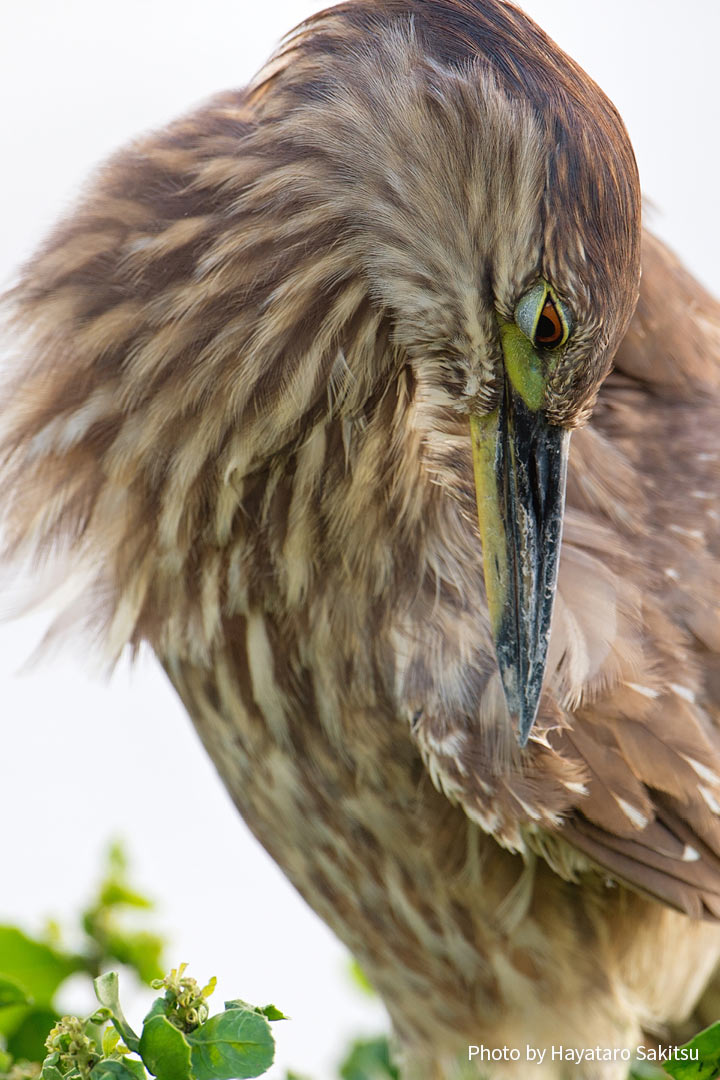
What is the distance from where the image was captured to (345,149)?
1361 mm

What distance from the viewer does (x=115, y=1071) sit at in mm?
832

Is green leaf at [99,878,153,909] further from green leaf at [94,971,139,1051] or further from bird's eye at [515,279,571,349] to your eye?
bird's eye at [515,279,571,349]

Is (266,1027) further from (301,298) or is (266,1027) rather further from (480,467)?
(301,298)

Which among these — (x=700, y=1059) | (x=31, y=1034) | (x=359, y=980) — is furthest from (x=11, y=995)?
(x=359, y=980)

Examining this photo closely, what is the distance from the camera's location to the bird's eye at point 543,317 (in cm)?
124

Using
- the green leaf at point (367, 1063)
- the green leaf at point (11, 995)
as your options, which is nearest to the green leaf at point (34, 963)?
the green leaf at point (11, 995)

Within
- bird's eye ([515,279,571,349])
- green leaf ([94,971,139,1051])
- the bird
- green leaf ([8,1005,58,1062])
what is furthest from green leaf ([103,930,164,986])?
bird's eye ([515,279,571,349])

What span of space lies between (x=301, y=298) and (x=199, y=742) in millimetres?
823

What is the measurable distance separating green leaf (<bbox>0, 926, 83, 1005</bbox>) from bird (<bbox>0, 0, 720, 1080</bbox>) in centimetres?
38

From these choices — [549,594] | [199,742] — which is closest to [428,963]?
[199,742]

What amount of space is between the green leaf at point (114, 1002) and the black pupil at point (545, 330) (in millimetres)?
710

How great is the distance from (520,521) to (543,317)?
22 centimetres

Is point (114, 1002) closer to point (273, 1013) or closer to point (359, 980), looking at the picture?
point (273, 1013)

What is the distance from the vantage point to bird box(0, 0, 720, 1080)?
131cm
